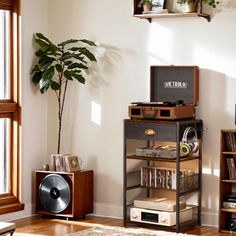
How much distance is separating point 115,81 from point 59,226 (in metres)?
1.55

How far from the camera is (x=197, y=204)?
20.2ft

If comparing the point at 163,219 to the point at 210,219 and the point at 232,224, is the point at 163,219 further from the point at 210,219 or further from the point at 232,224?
the point at 232,224

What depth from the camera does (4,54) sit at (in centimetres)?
643

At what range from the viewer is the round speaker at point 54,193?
6.35m

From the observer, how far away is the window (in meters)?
6.40

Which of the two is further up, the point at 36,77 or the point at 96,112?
the point at 36,77

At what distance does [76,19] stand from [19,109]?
1.12 m

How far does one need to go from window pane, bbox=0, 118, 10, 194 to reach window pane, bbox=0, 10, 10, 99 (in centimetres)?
29

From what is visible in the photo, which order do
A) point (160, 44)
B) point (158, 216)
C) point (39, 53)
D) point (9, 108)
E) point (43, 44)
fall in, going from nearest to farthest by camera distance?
point (158, 216), point (160, 44), point (9, 108), point (43, 44), point (39, 53)

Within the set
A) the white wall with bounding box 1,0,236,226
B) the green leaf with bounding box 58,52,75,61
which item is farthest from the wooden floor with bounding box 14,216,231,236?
the green leaf with bounding box 58,52,75,61

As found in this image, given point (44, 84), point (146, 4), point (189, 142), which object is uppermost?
point (146, 4)

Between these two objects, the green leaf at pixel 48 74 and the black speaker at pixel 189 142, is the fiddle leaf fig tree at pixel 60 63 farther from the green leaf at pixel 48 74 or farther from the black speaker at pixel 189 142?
the black speaker at pixel 189 142

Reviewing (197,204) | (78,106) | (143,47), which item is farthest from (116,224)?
(143,47)

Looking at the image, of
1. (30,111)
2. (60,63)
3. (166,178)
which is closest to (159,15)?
(60,63)
